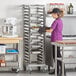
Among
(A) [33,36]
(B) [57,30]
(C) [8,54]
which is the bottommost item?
(C) [8,54]

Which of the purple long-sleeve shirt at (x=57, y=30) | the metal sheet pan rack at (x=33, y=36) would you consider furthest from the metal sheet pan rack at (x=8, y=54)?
the purple long-sleeve shirt at (x=57, y=30)

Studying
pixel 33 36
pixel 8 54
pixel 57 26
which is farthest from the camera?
pixel 33 36

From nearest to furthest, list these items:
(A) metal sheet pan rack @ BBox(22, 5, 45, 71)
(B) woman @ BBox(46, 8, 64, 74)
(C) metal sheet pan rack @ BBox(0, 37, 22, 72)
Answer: (B) woman @ BBox(46, 8, 64, 74) < (C) metal sheet pan rack @ BBox(0, 37, 22, 72) < (A) metal sheet pan rack @ BBox(22, 5, 45, 71)

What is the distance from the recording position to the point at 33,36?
6586 mm

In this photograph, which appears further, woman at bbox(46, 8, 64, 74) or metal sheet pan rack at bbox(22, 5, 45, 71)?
metal sheet pan rack at bbox(22, 5, 45, 71)

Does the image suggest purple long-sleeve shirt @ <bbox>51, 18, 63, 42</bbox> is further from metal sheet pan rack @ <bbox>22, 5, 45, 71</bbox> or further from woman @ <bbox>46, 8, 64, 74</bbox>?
metal sheet pan rack @ <bbox>22, 5, 45, 71</bbox>

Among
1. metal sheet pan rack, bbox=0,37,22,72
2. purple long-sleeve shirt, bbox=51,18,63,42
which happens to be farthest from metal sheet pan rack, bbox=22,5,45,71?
purple long-sleeve shirt, bbox=51,18,63,42

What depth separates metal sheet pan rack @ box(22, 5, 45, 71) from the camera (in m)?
6.53

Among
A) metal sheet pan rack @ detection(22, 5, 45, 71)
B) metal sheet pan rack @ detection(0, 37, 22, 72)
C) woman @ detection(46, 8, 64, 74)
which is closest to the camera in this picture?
woman @ detection(46, 8, 64, 74)

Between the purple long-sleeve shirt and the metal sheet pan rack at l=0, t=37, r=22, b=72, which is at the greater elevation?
the purple long-sleeve shirt

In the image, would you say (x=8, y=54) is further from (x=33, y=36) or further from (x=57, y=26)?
(x=57, y=26)

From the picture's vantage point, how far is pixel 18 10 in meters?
6.76

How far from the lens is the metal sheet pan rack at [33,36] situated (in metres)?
6.53

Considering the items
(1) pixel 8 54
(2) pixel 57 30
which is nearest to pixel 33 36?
(1) pixel 8 54
